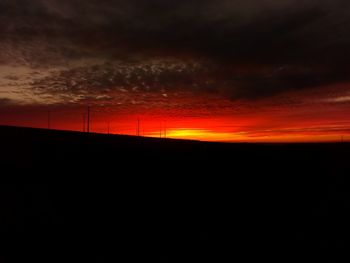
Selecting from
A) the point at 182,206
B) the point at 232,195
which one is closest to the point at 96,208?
the point at 182,206

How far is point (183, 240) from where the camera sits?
8203 millimetres

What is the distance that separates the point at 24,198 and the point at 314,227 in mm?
9211

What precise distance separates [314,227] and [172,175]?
566cm

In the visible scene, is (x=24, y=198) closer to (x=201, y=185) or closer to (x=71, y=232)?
(x=71, y=232)

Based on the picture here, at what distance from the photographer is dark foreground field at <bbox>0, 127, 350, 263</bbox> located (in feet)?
22.3

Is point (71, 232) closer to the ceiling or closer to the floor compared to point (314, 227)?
closer to the ceiling

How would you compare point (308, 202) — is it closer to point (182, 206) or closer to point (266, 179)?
point (266, 179)

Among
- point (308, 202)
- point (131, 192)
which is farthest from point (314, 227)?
point (131, 192)

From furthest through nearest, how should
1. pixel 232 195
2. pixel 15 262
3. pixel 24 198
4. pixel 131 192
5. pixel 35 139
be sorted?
pixel 232 195 → pixel 131 192 → pixel 35 139 → pixel 24 198 → pixel 15 262

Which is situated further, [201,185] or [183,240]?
[201,185]

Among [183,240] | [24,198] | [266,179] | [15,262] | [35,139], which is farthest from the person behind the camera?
[266,179]

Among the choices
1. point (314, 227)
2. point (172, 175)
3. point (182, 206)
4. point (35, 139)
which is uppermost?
point (35, 139)

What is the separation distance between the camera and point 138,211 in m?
9.05

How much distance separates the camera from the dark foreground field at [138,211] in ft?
22.3
